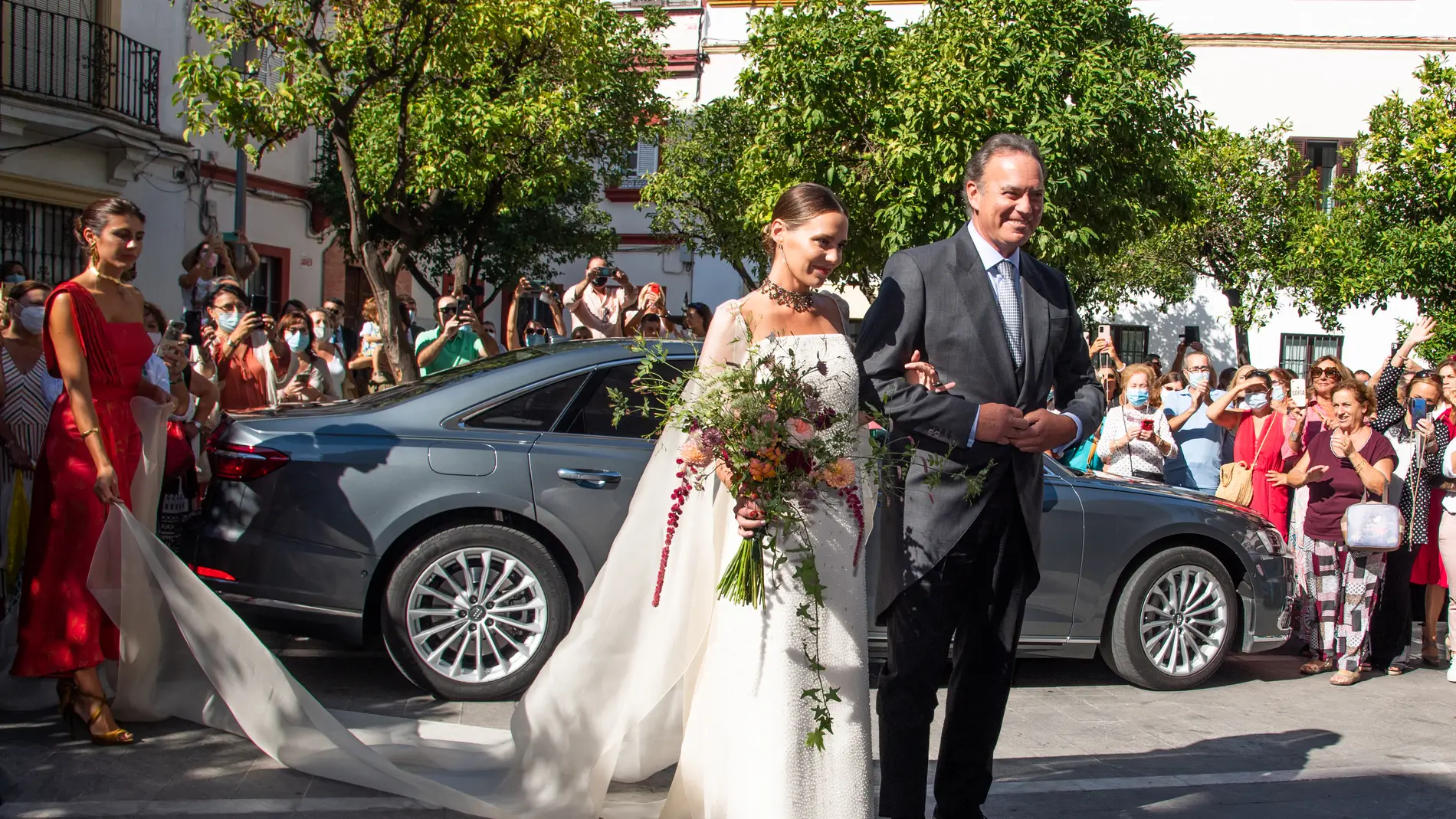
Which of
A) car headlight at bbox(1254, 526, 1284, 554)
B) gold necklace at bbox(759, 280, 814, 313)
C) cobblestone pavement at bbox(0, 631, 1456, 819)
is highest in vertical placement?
gold necklace at bbox(759, 280, 814, 313)

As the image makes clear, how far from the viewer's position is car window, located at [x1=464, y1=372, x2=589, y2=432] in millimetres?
6047

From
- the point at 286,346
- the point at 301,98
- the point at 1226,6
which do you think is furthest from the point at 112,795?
the point at 1226,6

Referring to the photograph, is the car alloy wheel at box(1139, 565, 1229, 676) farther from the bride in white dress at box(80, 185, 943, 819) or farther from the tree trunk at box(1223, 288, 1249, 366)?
the tree trunk at box(1223, 288, 1249, 366)

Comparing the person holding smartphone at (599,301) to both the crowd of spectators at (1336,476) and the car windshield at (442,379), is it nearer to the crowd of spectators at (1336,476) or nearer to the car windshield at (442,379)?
the car windshield at (442,379)

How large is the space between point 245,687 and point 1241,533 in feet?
16.5

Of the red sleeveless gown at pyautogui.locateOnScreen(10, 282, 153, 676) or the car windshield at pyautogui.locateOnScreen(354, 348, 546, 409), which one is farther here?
the car windshield at pyautogui.locateOnScreen(354, 348, 546, 409)

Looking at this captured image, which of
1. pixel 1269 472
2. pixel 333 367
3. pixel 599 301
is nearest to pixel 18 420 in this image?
pixel 333 367

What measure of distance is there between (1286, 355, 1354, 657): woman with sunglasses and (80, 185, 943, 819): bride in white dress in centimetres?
484

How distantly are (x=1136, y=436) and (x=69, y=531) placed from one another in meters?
6.56

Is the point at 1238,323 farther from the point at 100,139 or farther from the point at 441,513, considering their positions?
the point at 441,513

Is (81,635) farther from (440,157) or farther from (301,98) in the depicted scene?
(440,157)

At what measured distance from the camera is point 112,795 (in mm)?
4449

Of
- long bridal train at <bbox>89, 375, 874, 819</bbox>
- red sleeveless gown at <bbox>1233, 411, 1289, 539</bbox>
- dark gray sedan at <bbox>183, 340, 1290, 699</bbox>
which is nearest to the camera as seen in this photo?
long bridal train at <bbox>89, 375, 874, 819</bbox>

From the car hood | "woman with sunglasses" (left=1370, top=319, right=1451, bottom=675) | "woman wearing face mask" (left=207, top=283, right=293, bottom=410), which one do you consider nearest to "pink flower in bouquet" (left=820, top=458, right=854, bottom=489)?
the car hood
